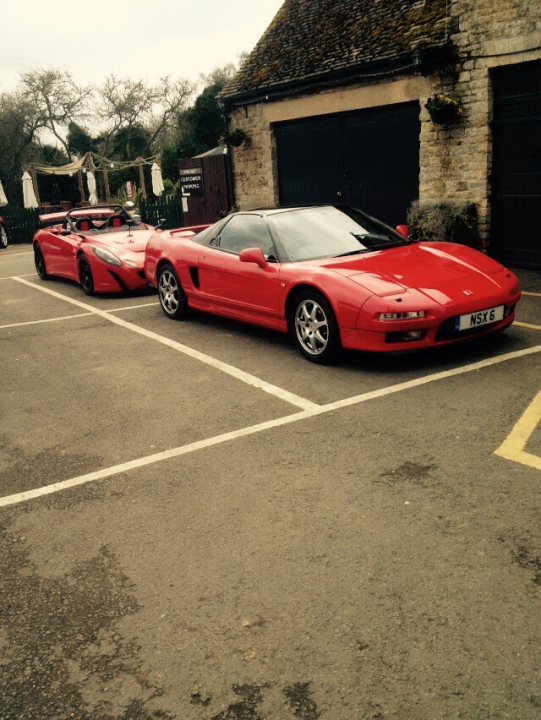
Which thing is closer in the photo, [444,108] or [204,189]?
[444,108]

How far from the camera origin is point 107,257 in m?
10.5

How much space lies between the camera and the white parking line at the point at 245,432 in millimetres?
4066

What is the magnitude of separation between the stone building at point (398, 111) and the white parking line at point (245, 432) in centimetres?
569

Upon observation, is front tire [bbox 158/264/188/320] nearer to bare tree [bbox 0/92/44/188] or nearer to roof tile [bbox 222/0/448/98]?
roof tile [bbox 222/0/448/98]

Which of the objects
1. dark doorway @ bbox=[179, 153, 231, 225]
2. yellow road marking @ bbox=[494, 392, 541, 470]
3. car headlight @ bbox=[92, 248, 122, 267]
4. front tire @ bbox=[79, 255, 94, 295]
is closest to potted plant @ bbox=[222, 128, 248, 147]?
dark doorway @ bbox=[179, 153, 231, 225]

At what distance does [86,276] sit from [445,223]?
19.4 feet

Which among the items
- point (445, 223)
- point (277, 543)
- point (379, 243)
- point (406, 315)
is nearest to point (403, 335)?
point (406, 315)

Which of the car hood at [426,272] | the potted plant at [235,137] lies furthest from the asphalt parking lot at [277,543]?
the potted plant at [235,137]

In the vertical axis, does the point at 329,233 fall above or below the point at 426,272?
above

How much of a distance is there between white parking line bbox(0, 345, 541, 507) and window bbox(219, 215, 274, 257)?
2164 millimetres

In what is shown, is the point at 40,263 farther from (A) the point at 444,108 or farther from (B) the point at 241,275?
(A) the point at 444,108

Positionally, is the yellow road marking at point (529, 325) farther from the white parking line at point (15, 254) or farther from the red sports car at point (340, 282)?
the white parking line at point (15, 254)

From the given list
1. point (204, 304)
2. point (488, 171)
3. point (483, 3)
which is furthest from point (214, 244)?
point (483, 3)

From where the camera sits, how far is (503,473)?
12.6 ft
